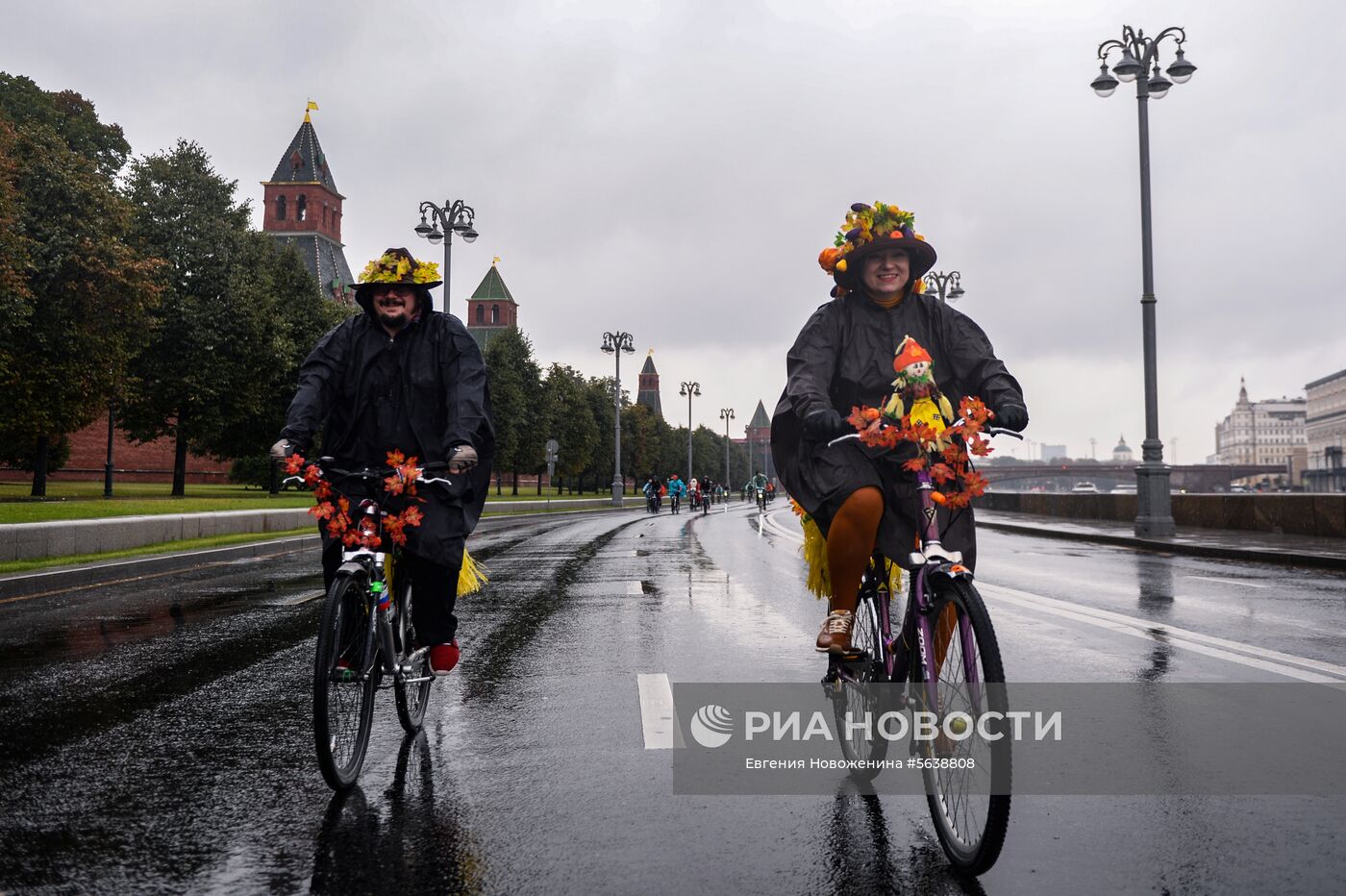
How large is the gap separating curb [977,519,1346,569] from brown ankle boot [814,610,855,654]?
460 inches

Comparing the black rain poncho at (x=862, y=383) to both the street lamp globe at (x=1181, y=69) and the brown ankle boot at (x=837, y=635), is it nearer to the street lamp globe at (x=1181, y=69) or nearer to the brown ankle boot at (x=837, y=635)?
the brown ankle boot at (x=837, y=635)

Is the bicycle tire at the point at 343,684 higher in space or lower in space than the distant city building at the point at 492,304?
lower

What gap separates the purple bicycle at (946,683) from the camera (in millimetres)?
2723

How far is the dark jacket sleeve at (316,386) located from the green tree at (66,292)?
82.7 ft

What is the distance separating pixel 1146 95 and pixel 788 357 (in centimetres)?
1759

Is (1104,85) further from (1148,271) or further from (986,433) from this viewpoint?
(986,433)

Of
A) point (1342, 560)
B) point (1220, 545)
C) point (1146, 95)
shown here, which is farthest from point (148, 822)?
point (1146, 95)

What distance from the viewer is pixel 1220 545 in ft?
51.9

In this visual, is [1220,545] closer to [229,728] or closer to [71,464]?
[229,728]

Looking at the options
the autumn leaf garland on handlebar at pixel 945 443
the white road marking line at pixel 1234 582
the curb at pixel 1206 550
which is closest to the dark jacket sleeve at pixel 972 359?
the autumn leaf garland on handlebar at pixel 945 443

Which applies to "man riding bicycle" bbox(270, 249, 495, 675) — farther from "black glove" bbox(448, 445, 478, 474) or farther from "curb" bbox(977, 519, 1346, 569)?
"curb" bbox(977, 519, 1346, 569)

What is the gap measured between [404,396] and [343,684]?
1.21 meters

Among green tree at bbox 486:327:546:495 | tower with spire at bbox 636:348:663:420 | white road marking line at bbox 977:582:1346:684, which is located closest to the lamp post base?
white road marking line at bbox 977:582:1346:684

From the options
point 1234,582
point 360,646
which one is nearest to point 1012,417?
point 360,646
